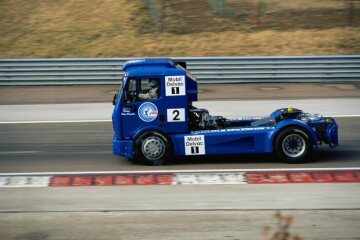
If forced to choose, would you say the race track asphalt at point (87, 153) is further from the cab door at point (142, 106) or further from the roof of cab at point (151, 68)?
the roof of cab at point (151, 68)

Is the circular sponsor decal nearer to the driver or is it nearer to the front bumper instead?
the driver

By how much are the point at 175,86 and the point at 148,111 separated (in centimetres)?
73

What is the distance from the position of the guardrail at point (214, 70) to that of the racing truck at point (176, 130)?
8828mm

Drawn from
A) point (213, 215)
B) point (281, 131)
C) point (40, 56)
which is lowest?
point (213, 215)

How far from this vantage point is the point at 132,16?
26.9 metres

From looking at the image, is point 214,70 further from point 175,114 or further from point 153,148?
point 153,148

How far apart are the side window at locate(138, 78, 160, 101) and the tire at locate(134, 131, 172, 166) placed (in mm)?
701

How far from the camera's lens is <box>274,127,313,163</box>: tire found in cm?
1291

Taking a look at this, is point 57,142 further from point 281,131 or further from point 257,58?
point 257,58

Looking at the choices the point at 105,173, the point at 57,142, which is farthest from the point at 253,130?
the point at 57,142

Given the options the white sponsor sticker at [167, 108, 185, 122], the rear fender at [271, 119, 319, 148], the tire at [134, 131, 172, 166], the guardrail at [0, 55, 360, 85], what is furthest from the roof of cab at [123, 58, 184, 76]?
the guardrail at [0, 55, 360, 85]

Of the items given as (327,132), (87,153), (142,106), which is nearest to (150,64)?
(142,106)

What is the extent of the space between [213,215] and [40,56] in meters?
15.6

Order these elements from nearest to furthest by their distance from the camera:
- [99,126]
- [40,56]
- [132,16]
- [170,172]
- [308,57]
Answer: [170,172]
[99,126]
[308,57]
[40,56]
[132,16]
